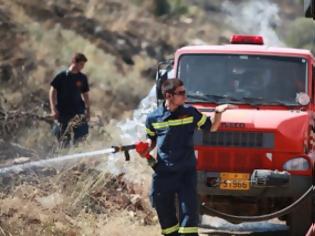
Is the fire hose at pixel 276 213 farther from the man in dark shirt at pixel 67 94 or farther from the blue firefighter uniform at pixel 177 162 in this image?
the man in dark shirt at pixel 67 94

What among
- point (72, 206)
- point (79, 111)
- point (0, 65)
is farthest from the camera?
point (0, 65)

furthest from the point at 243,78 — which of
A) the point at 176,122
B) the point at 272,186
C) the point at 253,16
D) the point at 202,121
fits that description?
the point at 253,16

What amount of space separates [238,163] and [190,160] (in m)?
1.42

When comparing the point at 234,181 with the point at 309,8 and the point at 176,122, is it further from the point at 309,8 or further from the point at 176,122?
the point at 309,8

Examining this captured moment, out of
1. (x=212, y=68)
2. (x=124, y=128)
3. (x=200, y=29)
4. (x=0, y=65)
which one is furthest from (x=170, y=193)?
(x=200, y=29)

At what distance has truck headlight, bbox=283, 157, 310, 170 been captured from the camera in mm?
8992

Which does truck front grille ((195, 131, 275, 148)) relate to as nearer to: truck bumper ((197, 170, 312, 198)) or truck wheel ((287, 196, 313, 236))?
truck bumper ((197, 170, 312, 198))

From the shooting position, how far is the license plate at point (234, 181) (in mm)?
9078

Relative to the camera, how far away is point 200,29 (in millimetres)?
39719

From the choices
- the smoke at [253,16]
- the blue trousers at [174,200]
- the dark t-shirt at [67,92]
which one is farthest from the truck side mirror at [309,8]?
the smoke at [253,16]

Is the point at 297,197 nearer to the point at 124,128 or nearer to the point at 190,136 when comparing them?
the point at 190,136

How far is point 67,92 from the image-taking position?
41.2 feet

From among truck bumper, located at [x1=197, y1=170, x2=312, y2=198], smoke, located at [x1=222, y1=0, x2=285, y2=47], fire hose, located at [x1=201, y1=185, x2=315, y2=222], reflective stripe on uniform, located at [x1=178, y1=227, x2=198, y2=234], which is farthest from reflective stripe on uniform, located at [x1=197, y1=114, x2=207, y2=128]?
smoke, located at [x1=222, y1=0, x2=285, y2=47]

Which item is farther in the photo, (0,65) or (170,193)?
(0,65)
